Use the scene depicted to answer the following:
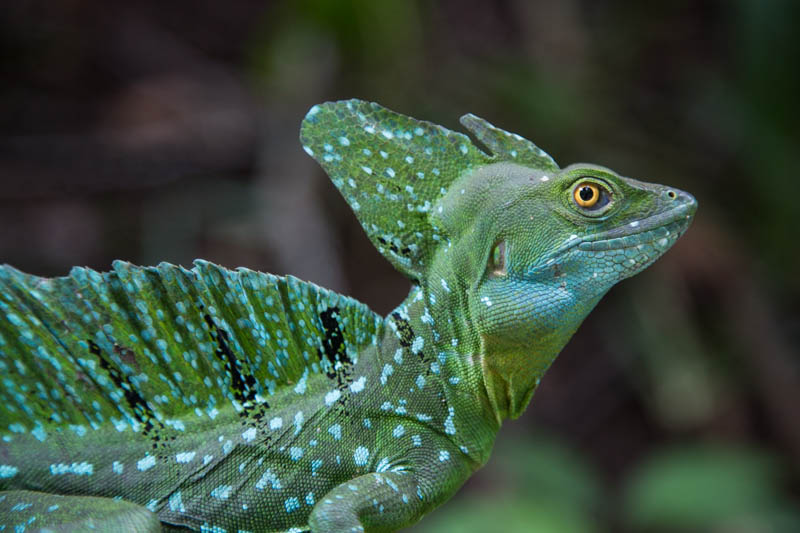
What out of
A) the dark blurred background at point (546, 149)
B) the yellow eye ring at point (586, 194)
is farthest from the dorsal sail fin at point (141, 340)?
the dark blurred background at point (546, 149)

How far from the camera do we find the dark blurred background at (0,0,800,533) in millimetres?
6105

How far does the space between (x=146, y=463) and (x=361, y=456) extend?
52cm

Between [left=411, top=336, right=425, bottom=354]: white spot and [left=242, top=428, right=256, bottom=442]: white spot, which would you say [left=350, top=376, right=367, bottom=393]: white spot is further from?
[left=242, top=428, right=256, bottom=442]: white spot

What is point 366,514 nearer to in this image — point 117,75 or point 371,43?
point 371,43

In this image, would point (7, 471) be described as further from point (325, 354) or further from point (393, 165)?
point (393, 165)

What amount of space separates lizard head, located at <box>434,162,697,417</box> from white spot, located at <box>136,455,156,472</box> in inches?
33.8

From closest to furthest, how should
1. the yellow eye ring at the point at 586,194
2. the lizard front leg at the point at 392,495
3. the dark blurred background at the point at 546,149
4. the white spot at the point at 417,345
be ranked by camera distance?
the lizard front leg at the point at 392,495 → the yellow eye ring at the point at 586,194 → the white spot at the point at 417,345 → the dark blurred background at the point at 546,149

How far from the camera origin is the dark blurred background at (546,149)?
6.11 meters

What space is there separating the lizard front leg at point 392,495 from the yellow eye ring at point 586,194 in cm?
72

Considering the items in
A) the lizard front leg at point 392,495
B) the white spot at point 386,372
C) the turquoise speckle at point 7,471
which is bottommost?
the lizard front leg at point 392,495

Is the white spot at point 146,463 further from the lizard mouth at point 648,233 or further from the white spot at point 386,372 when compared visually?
the lizard mouth at point 648,233

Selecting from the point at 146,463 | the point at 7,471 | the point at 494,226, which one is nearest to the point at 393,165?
the point at 494,226

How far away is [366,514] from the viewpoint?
1.90m

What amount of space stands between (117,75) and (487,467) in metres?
5.20
